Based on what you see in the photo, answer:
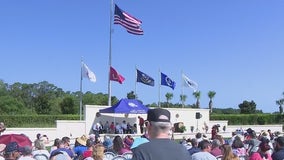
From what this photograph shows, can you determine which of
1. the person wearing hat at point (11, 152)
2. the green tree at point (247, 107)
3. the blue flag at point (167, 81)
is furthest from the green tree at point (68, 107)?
the person wearing hat at point (11, 152)

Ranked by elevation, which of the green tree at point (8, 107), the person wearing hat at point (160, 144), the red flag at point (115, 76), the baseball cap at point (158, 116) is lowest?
the person wearing hat at point (160, 144)

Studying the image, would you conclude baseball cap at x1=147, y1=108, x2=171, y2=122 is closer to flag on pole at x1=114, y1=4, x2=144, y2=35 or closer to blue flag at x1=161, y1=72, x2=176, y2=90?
flag on pole at x1=114, y1=4, x2=144, y2=35

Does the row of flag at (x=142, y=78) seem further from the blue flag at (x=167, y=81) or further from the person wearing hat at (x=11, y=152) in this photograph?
the person wearing hat at (x=11, y=152)

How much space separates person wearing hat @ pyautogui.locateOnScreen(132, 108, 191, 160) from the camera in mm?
3365

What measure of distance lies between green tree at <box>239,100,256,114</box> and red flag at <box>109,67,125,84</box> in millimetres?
39050

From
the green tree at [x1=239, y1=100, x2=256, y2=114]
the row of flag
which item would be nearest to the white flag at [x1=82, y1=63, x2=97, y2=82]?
the row of flag

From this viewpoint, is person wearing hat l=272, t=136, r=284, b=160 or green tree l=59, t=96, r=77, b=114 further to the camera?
green tree l=59, t=96, r=77, b=114

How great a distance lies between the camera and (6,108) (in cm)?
6247

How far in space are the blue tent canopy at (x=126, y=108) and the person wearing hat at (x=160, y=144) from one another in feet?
96.9

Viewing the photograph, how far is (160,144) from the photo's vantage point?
3.45 m

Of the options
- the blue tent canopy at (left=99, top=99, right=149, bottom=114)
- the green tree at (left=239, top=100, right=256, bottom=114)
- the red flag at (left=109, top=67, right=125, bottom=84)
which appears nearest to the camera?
the blue tent canopy at (left=99, top=99, right=149, bottom=114)

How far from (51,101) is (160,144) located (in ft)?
197

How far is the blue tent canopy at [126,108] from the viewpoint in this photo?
33250 millimetres

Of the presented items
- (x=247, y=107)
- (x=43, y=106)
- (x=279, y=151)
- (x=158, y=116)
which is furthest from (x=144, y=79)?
(x=158, y=116)
